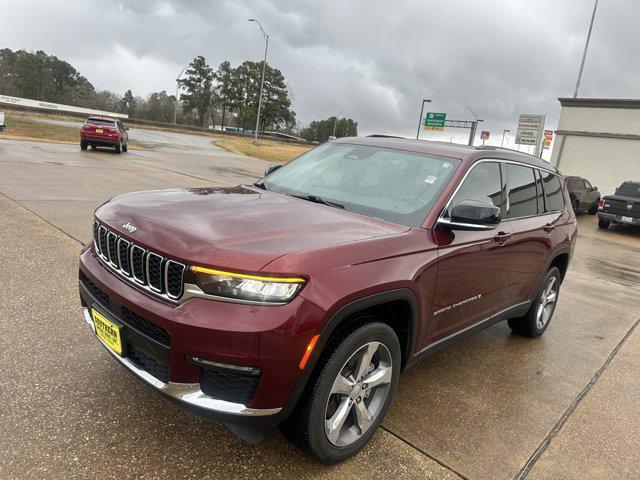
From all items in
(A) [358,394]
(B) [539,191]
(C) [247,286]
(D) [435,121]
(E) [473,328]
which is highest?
(D) [435,121]

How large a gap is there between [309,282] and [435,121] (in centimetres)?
5830

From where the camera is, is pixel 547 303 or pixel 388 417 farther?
pixel 547 303

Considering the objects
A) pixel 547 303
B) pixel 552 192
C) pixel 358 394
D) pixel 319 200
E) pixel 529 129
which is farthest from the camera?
pixel 529 129

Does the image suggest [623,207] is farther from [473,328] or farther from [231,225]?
[231,225]

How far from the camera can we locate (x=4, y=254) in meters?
5.39

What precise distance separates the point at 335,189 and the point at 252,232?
118 cm

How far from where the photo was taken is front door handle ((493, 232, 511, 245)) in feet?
11.4

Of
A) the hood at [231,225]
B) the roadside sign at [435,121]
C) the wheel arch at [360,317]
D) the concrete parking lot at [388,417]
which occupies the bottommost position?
the concrete parking lot at [388,417]

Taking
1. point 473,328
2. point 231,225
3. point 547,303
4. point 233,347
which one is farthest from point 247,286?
point 547,303

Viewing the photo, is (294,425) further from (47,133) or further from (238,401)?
(47,133)

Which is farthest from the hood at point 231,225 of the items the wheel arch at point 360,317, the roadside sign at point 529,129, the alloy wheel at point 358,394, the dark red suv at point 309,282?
the roadside sign at point 529,129

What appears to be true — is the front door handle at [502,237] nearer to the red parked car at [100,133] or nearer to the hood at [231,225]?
the hood at [231,225]

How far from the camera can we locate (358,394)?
2.60 metres

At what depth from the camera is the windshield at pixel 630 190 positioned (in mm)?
16172
